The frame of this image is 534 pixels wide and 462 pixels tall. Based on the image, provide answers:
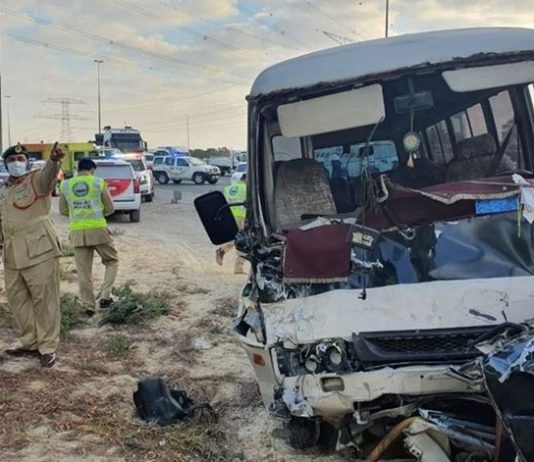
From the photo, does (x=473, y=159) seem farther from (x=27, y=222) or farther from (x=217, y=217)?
(x=27, y=222)

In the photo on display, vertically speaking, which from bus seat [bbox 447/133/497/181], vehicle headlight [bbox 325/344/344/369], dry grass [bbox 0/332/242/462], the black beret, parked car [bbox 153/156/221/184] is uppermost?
parked car [bbox 153/156/221/184]

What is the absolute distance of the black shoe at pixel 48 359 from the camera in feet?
20.8

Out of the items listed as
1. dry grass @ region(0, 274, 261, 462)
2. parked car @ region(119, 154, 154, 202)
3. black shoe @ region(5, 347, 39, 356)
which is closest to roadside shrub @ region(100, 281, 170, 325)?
dry grass @ region(0, 274, 261, 462)

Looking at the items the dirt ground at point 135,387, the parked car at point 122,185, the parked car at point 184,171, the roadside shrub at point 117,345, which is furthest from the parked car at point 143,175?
the roadside shrub at point 117,345

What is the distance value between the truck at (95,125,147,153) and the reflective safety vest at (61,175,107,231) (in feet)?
124

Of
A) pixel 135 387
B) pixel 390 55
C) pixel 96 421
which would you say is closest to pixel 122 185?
pixel 135 387

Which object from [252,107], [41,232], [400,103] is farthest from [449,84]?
[41,232]

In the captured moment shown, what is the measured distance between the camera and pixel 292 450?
14.7ft

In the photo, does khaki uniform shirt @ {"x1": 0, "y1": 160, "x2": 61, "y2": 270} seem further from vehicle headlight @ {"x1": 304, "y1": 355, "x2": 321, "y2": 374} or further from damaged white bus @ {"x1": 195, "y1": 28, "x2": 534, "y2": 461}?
vehicle headlight @ {"x1": 304, "y1": 355, "x2": 321, "y2": 374}

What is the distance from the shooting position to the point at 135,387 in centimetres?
582

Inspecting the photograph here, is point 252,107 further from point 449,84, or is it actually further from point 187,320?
point 187,320

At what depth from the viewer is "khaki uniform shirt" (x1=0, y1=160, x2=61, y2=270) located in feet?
20.7

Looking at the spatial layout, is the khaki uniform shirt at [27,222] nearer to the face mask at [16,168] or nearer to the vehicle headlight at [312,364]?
the face mask at [16,168]

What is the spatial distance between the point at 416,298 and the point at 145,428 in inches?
89.1
